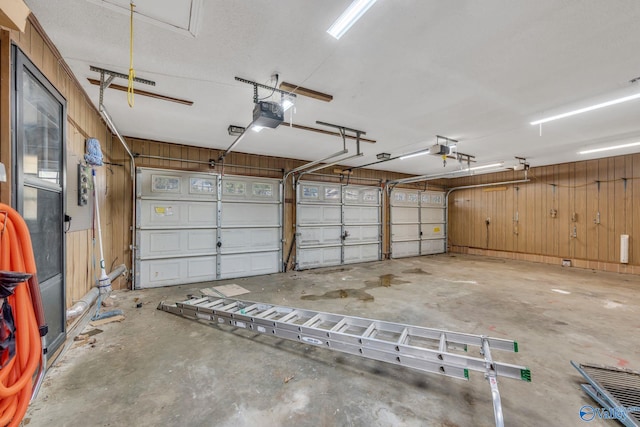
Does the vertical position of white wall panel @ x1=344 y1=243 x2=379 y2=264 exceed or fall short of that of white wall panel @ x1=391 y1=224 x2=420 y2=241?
it falls short

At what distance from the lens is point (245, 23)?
6.10 feet

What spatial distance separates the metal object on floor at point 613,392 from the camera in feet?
5.18

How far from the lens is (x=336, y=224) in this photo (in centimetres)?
702

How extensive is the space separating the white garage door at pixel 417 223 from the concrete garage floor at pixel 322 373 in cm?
427

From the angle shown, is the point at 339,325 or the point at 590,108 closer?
the point at 339,325

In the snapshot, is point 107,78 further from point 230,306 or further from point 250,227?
point 250,227

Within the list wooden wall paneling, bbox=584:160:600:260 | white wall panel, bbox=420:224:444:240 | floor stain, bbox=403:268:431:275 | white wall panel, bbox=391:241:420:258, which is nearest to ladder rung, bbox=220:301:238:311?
floor stain, bbox=403:268:431:275

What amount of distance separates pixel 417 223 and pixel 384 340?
7.02 m

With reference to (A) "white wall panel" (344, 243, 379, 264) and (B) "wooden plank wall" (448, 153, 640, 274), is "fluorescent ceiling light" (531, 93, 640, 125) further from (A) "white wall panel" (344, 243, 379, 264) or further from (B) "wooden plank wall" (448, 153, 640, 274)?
(A) "white wall panel" (344, 243, 379, 264)

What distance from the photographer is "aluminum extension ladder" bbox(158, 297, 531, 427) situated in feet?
5.51

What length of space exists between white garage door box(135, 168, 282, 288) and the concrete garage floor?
3.06ft

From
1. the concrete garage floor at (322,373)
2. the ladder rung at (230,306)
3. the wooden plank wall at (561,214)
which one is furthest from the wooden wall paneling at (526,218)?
the ladder rung at (230,306)

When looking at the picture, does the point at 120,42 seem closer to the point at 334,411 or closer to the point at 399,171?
the point at 334,411

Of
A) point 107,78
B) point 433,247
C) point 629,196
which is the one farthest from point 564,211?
point 107,78
